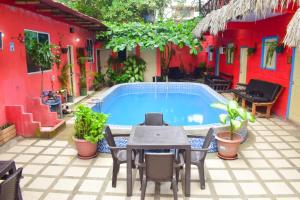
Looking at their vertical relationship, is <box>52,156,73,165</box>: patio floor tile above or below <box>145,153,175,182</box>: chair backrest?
below

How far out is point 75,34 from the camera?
988cm

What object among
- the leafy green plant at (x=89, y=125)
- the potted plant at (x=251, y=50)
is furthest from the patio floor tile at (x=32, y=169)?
the potted plant at (x=251, y=50)

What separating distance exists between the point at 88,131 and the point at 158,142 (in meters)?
1.61

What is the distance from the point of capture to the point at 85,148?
4.46m

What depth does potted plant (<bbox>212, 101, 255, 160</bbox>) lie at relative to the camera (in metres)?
4.23

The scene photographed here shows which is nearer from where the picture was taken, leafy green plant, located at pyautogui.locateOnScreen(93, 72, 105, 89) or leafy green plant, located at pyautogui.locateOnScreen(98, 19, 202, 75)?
leafy green plant, located at pyautogui.locateOnScreen(98, 19, 202, 75)

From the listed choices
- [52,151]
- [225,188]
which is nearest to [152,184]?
[225,188]

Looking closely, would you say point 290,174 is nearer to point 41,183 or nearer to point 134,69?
point 41,183

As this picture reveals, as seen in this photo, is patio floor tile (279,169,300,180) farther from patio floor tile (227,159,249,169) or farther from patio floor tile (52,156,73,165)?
patio floor tile (52,156,73,165)

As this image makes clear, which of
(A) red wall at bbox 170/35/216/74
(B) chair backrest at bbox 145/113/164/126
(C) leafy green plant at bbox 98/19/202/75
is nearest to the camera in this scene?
(B) chair backrest at bbox 145/113/164/126

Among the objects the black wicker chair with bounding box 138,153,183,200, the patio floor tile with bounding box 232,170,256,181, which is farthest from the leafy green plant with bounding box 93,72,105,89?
the black wicker chair with bounding box 138,153,183,200

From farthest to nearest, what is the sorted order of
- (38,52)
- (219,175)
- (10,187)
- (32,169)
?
(38,52) < (32,169) < (219,175) < (10,187)

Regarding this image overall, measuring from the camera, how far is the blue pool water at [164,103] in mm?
7814

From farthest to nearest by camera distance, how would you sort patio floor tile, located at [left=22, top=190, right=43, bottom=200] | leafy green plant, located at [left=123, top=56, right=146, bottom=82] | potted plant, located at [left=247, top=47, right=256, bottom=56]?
leafy green plant, located at [left=123, top=56, right=146, bottom=82] → potted plant, located at [left=247, top=47, right=256, bottom=56] → patio floor tile, located at [left=22, top=190, right=43, bottom=200]
